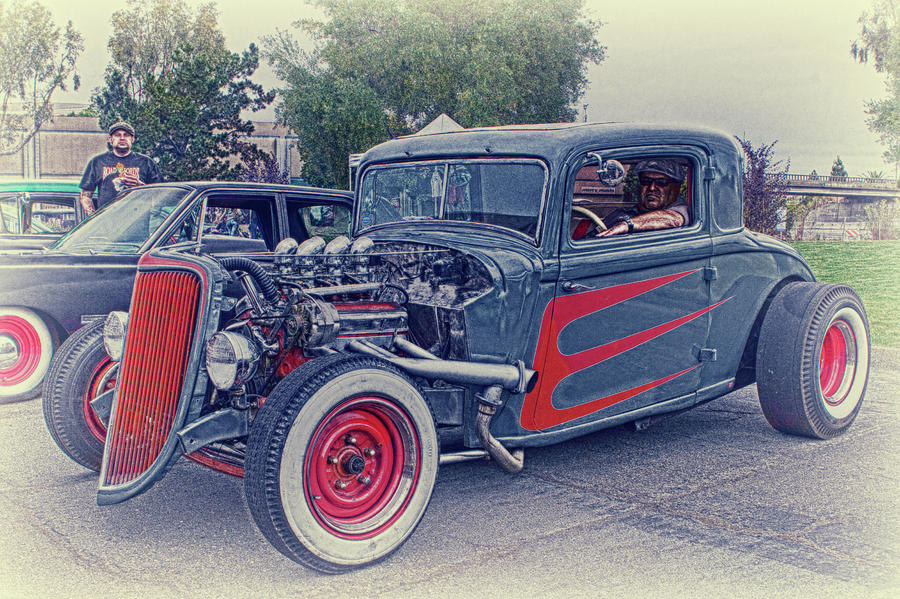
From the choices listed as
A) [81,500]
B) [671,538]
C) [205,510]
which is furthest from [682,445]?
[81,500]

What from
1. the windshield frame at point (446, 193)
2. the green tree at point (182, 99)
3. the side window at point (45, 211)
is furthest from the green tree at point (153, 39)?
the windshield frame at point (446, 193)

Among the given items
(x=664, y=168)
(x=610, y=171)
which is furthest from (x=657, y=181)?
(x=610, y=171)

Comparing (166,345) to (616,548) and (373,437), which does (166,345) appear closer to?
(373,437)

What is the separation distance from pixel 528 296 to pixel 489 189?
70 cm

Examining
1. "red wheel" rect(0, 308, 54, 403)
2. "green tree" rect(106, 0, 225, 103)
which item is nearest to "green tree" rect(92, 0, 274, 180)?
"green tree" rect(106, 0, 225, 103)

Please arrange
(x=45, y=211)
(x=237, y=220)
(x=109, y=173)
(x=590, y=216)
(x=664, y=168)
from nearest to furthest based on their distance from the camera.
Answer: (x=590, y=216)
(x=664, y=168)
(x=237, y=220)
(x=109, y=173)
(x=45, y=211)

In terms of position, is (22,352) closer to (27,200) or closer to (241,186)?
(241,186)

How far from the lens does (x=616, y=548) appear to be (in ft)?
10.6

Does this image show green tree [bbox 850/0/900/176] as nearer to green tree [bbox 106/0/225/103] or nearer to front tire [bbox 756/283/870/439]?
front tire [bbox 756/283/870/439]

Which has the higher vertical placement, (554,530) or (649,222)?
(649,222)

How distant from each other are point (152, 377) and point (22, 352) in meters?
3.42

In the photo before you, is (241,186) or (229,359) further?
(241,186)

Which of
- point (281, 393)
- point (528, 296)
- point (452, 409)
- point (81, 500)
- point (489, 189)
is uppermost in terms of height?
point (489, 189)

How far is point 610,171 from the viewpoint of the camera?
3.79 metres
